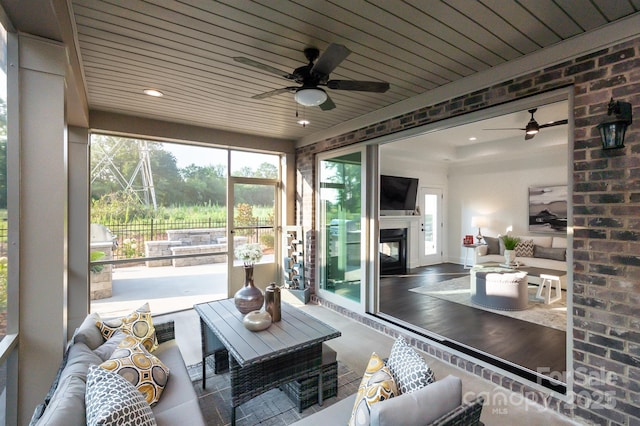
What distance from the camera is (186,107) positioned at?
12.0ft

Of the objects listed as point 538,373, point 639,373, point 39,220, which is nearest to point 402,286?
point 538,373

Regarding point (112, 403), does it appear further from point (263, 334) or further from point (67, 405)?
point (263, 334)

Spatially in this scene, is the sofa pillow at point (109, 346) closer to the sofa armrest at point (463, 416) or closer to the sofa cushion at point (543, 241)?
the sofa armrest at point (463, 416)

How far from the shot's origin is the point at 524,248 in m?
6.27

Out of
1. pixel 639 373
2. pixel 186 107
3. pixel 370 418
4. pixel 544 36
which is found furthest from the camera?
pixel 186 107

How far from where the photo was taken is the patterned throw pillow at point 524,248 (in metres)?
6.20

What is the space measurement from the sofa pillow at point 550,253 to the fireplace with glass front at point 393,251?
2618 mm

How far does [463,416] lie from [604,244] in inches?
68.4

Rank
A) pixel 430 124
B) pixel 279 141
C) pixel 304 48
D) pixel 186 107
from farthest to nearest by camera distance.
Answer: pixel 279 141 < pixel 186 107 < pixel 430 124 < pixel 304 48

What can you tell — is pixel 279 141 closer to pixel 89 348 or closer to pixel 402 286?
pixel 402 286

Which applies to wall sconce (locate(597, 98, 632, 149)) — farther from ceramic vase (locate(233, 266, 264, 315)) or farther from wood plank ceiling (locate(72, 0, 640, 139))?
ceramic vase (locate(233, 266, 264, 315))

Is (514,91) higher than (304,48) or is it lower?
lower

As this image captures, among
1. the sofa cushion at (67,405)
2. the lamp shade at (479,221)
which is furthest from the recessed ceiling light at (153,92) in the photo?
the lamp shade at (479,221)

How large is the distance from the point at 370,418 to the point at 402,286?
4849 mm
